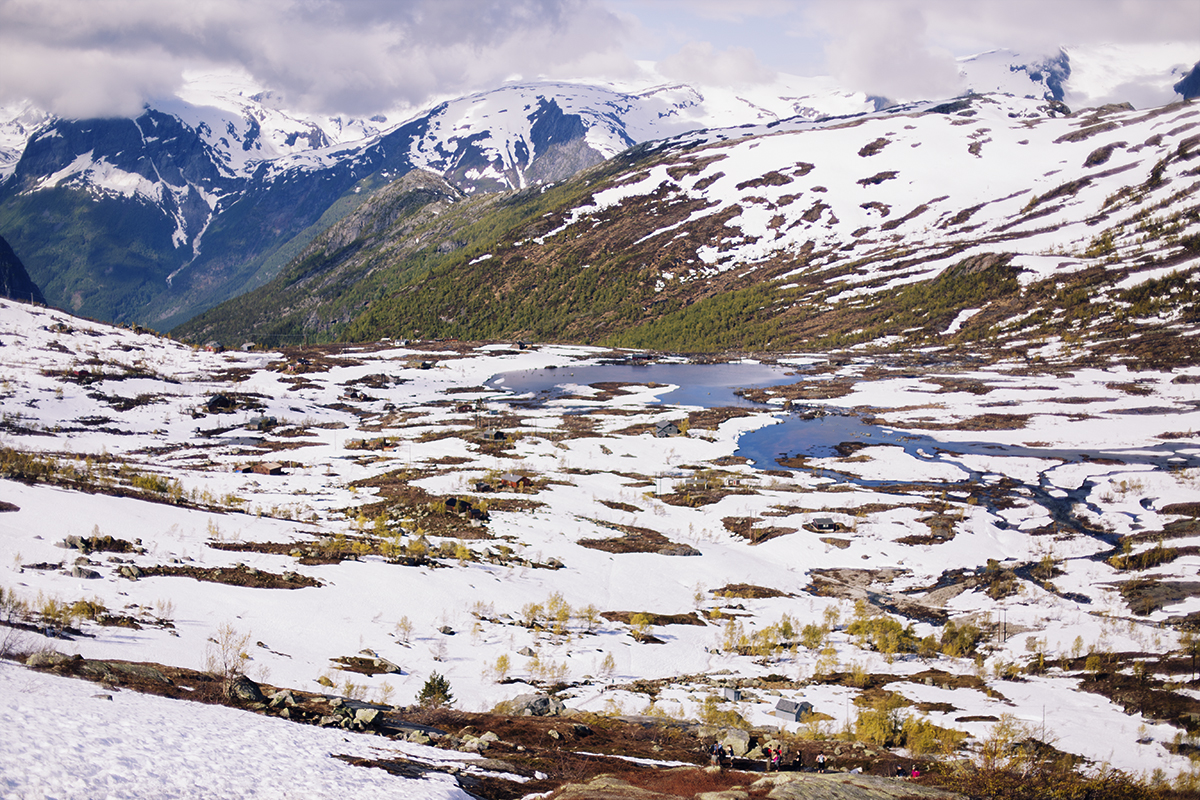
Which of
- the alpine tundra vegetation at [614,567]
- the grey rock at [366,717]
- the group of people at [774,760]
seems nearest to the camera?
the alpine tundra vegetation at [614,567]

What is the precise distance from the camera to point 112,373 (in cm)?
7031

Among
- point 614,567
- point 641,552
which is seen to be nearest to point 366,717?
point 614,567

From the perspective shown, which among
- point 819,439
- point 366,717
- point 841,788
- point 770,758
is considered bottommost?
point 770,758

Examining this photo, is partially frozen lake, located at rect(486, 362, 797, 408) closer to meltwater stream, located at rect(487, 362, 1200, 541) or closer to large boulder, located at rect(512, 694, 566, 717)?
meltwater stream, located at rect(487, 362, 1200, 541)

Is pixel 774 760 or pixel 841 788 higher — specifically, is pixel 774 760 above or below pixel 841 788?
below

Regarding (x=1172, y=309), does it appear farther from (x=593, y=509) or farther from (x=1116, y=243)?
(x=593, y=509)

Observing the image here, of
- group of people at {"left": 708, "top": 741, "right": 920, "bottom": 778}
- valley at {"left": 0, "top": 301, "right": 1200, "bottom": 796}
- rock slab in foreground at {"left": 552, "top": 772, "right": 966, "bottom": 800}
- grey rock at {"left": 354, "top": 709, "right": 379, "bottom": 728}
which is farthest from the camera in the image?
valley at {"left": 0, "top": 301, "right": 1200, "bottom": 796}

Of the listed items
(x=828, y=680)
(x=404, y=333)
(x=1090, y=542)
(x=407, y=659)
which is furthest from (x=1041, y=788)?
(x=404, y=333)

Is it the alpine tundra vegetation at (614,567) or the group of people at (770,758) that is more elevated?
the alpine tundra vegetation at (614,567)

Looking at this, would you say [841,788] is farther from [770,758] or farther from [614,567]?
[614,567]

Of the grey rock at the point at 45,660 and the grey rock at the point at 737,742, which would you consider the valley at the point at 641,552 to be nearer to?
the grey rock at the point at 45,660

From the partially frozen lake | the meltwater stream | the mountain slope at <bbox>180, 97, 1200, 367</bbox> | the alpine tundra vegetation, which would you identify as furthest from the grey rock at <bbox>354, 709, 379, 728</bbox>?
the mountain slope at <bbox>180, 97, 1200, 367</bbox>

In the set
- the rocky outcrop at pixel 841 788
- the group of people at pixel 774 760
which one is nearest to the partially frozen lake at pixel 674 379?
the group of people at pixel 774 760

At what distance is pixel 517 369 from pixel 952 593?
84093 millimetres
